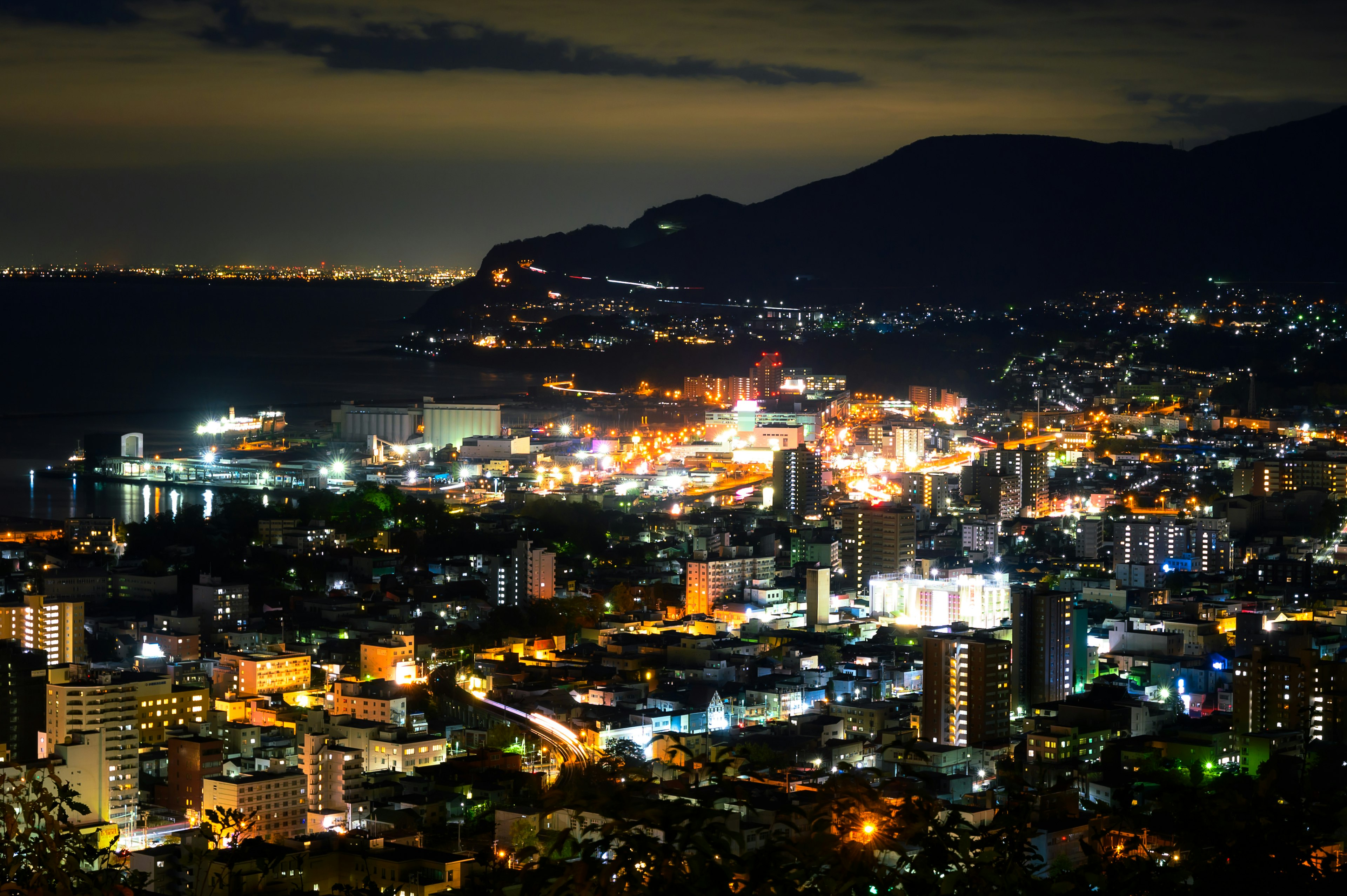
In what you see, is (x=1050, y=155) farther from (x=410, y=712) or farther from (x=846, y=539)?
(x=410, y=712)

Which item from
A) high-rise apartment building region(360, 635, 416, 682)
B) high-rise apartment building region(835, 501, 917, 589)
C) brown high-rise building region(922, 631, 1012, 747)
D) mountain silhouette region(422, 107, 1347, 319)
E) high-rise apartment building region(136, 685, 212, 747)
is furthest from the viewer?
mountain silhouette region(422, 107, 1347, 319)

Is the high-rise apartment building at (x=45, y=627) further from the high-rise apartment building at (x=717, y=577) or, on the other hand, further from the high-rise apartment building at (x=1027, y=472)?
the high-rise apartment building at (x=1027, y=472)

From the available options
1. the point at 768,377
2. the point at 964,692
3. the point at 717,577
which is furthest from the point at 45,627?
the point at 768,377

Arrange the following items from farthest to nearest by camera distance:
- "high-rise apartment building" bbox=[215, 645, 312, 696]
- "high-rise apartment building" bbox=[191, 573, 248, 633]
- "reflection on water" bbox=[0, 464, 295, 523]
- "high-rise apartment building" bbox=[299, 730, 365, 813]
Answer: "reflection on water" bbox=[0, 464, 295, 523]
"high-rise apartment building" bbox=[191, 573, 248, 633]
"high-rise apartment building" bbox=[215, 645, 312, 696]
"high-rise apartment building" bbox=[299, 730, 365, 813]

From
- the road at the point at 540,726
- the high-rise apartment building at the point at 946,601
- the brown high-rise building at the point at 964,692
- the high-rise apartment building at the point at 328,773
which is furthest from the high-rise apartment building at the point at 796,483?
the high-rise apartment building at the point at 328,773

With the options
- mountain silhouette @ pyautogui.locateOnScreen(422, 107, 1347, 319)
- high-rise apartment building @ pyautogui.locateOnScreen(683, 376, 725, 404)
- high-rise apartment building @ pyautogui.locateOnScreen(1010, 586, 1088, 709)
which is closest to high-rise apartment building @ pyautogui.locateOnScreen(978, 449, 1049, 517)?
high-rise apartment building @ pyautogui.locateOnScreen(1010, 586, 1088, 709)

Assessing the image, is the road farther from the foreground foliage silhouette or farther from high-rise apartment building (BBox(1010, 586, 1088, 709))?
the foreground foliage silhouette
